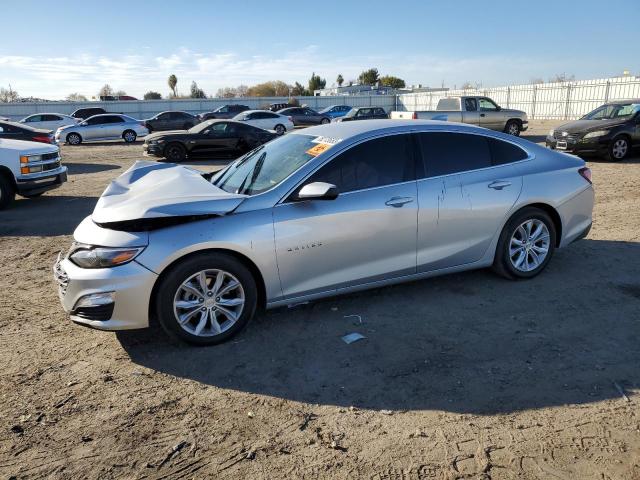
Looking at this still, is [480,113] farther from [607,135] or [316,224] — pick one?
[316,224]

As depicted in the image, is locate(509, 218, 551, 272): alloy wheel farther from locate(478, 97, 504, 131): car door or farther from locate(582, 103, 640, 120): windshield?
locate(478, 97, 504, 131): car door

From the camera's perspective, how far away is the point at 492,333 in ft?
13.5

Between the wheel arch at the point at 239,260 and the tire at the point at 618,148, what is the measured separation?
502 inches

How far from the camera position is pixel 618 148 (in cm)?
1363

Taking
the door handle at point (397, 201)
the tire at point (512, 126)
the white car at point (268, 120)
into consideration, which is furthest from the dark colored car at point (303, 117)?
the door handle at point (397, 201)

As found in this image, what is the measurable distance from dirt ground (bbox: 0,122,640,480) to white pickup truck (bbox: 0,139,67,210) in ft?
17.0

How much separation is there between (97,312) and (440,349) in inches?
101

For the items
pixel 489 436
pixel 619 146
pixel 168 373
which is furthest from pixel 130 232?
pixel 619 146

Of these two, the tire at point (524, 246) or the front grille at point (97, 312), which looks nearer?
the front grille at point (97, 312)

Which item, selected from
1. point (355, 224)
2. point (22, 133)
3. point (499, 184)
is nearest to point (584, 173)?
point (499, 184)

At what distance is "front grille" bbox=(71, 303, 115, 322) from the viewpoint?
3.69 metres

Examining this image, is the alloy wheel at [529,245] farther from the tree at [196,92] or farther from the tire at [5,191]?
the tree at [196,92]

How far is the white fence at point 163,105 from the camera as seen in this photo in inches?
1658

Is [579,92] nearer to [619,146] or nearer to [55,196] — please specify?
[619,146]
